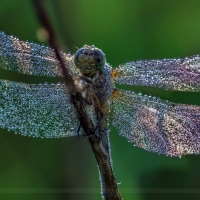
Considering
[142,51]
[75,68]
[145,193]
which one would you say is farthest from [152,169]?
[75,68]

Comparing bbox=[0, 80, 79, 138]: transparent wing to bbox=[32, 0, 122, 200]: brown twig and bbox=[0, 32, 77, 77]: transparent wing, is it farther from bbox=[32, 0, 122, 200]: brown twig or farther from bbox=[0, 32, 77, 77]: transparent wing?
bbox=[32, 0, 122, 200]: brown twig

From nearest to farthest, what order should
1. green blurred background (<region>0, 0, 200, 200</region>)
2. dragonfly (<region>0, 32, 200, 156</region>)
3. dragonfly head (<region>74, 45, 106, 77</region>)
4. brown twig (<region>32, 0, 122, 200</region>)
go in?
brown twig (<region>32, 0, 122, 200</region>), dragonfly head (<region>74, 45, 106, 77</region>), dragonfly (<region>0, 32, 200, 156</region>), green blurred background (<region>0, 0, 200, 200</region>)

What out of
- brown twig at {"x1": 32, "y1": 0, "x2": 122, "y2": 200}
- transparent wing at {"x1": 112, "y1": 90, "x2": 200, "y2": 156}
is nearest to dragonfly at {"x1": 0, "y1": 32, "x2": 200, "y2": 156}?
transparent wing at {"x1": 112, "y1": 90, "x2": 200, "y2": 156}

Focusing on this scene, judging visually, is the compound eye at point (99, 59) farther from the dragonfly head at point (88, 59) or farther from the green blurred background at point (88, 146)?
the green blurred background at point (88, 146)

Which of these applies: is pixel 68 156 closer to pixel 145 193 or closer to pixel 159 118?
pixel 145 193

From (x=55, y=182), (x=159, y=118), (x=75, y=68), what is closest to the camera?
(x=75, y=68)

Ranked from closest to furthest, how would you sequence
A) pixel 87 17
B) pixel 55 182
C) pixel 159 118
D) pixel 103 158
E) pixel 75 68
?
1. pixel 103 158
2. pixel 75 68
3. pixel 159 118
4. pixel 55 182
5. pixel 87 17

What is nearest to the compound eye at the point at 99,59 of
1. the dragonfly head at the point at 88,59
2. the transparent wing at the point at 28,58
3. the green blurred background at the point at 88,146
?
the dragonfly head at the point at 88,59
